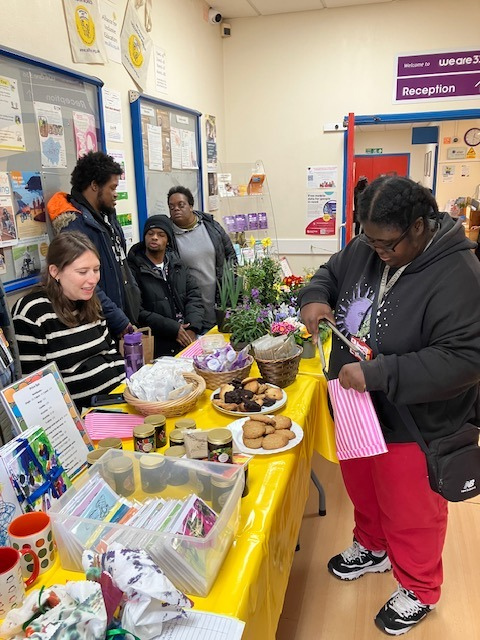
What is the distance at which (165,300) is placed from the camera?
10.0ft

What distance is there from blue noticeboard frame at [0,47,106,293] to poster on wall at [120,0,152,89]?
0.47 meters

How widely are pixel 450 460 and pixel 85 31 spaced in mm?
2595

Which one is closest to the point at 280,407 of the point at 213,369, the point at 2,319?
the point at 213,369

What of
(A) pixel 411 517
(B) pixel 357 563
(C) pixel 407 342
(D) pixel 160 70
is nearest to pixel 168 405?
(C) pixel 407 342

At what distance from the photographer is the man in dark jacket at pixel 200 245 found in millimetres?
3342

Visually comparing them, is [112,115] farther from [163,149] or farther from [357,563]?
[357,563]

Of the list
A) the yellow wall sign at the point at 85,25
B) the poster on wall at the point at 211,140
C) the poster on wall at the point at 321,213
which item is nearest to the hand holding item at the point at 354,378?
the yellow wall sign at the point at 85,25

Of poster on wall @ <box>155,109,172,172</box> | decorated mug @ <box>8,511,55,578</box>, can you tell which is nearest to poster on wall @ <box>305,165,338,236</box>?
poster on wall @ <box>155,109,172,172</box>

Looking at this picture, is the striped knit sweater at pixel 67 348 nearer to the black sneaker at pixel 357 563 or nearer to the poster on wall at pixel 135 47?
the black sneaker at pixel 357 563

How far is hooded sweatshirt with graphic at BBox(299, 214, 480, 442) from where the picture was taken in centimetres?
137

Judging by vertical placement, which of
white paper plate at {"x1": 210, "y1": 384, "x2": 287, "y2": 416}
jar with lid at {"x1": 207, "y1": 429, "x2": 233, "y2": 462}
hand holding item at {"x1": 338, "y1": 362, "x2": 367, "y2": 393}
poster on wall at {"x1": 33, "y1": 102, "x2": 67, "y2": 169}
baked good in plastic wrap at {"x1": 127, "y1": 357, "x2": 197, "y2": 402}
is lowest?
white paper plate at {"x1": 210, "y1": 384, "x2": 287, "y2": 416}

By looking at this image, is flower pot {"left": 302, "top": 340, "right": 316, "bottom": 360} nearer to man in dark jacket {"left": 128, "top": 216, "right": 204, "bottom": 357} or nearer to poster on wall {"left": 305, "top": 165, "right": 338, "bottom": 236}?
man in dark jacket {"left": 128, "top": 216, "right": 204, "bottom": 357}

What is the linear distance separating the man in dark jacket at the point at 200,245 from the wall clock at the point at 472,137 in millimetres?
5082

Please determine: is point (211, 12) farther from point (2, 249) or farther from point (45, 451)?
point (45, 451)
